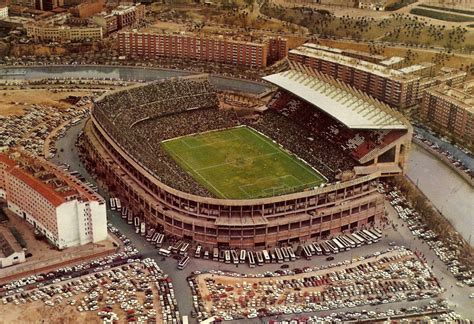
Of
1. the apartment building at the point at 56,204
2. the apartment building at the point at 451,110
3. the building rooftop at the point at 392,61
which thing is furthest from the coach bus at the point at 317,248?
the building rooftop at the point at 392,61

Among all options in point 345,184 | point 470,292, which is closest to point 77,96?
point 345,184

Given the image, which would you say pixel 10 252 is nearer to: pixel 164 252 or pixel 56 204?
pixel 56 204

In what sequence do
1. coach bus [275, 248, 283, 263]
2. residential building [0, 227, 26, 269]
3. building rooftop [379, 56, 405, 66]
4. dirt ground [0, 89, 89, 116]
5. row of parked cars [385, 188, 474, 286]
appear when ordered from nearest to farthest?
residential building [0, 227, 26, 269], row of parked cars [385, 188, 474, 286], coach bus [275, 248, 283, 263], dirt ground [0, 89, 89, 116], building rooftop [379, 56, 405, 66]

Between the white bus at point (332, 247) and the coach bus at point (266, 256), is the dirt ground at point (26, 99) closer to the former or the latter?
the coach bus at point (266, 256)

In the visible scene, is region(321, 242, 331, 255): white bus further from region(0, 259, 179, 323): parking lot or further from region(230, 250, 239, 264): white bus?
region(0, 259, 179, 323): parking lot

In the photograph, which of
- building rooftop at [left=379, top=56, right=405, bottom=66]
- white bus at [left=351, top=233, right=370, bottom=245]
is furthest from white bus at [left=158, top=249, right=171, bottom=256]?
building rooftop at [left=379, top=56, right=405, bottom=66]
